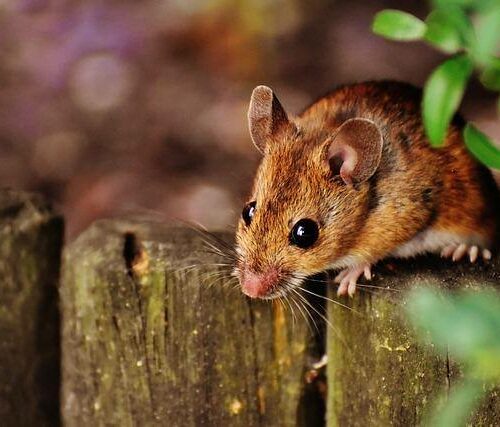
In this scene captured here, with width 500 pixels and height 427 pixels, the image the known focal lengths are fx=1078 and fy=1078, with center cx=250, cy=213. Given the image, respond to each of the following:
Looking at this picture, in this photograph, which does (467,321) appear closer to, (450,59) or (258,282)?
(450,59)

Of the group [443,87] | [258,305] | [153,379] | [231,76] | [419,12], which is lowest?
[153,379]

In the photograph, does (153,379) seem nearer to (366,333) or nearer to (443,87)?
(366,333)

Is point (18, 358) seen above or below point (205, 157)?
below

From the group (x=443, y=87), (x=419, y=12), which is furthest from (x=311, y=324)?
(x=419, y=12)

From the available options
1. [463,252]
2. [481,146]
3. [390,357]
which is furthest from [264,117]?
[481,146]

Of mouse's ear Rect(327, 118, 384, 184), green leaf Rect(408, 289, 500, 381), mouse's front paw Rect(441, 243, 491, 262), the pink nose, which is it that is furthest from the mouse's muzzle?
green leaf Rect(408, 289, 500, 381)

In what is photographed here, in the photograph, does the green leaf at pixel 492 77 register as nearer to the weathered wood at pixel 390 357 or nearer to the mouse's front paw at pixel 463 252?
the weathered wood at pixel 390 357
